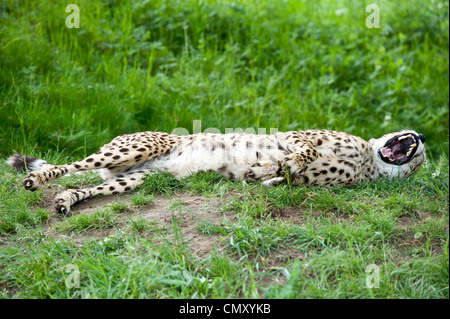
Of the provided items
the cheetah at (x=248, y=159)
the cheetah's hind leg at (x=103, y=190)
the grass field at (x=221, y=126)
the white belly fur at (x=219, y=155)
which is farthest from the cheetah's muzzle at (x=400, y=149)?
the cheetah's hind leg at (x=103, y=190)

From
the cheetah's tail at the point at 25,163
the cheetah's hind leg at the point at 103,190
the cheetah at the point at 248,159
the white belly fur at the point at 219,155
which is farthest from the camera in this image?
the cheetah's tail at the point at 25,163

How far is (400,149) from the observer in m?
4.90

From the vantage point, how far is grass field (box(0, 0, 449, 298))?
316 centimetres

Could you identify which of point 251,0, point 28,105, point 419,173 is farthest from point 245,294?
point 251,0

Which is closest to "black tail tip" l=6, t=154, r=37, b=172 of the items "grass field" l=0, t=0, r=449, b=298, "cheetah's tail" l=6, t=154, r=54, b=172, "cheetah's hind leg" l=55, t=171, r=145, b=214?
"cheetah's tail" l=6, t=154, r=54, b=172

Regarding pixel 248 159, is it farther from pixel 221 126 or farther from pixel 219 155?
pixel 221 126

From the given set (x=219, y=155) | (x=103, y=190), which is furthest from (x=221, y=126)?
(x=103, y=190)

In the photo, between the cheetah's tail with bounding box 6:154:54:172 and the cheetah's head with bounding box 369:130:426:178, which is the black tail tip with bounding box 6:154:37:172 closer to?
the cheetah's tail with bounding box 6:154:54:172

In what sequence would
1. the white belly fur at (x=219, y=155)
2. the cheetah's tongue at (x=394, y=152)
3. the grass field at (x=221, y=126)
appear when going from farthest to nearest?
the cheetah's tongue at (x=394, y=152)
the white belly fur at (x=219, y=155)
the grass field at (x=221, y=126)

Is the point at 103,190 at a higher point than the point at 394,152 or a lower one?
lower

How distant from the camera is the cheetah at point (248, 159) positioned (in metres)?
4.61

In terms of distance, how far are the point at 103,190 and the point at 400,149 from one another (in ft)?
9.18

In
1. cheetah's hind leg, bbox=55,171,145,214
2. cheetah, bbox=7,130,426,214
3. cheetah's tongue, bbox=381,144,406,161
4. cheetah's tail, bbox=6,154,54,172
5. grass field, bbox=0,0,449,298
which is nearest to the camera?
grass field, bbox=0,0,449,298

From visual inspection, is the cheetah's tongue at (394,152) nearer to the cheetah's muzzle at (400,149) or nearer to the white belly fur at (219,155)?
the cheetah's muzzle at (400,149)
